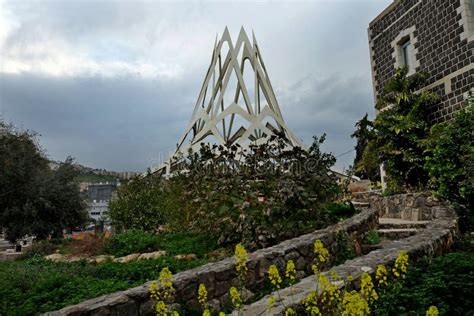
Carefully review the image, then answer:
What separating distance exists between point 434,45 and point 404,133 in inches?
102

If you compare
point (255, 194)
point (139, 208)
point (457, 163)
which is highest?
point (457, 163)

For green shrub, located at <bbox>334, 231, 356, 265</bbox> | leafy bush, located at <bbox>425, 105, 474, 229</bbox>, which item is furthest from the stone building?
green shrub, located at <bbox>334, 231, 356, 265</bbox>

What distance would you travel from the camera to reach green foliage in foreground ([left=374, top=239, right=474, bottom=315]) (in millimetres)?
2912

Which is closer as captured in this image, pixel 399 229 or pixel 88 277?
pixel 88 277

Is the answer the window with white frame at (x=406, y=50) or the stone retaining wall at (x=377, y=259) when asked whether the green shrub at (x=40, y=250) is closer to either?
the stone retaining wall at (x=377, y=259)

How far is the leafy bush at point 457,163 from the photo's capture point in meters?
6.87

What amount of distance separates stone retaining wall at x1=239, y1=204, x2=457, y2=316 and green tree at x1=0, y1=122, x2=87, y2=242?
11694 millimetres

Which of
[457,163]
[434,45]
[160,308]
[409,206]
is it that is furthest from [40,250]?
[434,45]

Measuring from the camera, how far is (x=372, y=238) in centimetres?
627

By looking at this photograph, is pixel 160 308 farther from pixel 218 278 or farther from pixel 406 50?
pixel 406 50

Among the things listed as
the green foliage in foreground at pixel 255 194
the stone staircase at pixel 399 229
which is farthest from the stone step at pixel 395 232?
the green foliage in foreground at pixel 255 194

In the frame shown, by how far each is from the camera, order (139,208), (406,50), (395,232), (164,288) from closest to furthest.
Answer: (164,288), (395,232), (139,208), (406,50)

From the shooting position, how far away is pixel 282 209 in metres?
5.82

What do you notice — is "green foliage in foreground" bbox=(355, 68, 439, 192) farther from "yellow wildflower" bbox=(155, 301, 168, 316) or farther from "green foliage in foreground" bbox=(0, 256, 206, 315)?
"yellow wildflower" bbox=(155, 301, 168, 316)
